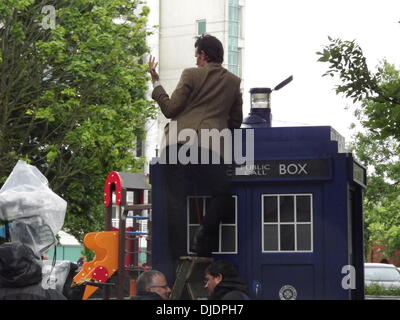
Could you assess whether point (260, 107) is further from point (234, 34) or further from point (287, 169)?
point (234, 34)

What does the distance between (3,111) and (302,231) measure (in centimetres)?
2079

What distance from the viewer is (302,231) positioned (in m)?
7.11

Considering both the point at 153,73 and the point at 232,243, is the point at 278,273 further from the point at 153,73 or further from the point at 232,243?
the point at 153,73

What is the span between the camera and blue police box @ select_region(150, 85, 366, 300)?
705cm

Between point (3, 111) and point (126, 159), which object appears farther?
point (126, 159)

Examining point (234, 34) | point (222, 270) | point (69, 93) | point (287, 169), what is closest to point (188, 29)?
point (234, 34)

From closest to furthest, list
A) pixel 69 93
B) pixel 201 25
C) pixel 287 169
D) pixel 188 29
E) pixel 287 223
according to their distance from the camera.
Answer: pixel 287 223 < pixel 287 169 < pixel 69 93 < pixel 201 25 < pixel 188 29

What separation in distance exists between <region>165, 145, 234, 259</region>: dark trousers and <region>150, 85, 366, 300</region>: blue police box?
13cm

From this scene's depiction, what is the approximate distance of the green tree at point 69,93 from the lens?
2738cm

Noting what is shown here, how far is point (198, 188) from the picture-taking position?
6.88 m

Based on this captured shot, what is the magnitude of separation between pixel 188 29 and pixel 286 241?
69.4m

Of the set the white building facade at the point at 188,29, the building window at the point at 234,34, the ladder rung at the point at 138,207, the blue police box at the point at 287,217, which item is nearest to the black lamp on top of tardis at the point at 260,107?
the blue police box at the point at 287,217
